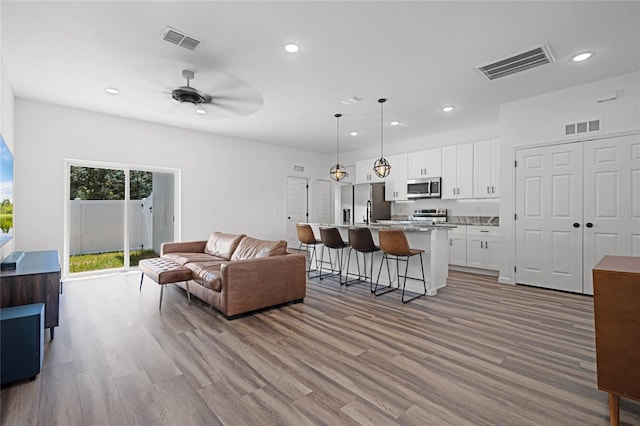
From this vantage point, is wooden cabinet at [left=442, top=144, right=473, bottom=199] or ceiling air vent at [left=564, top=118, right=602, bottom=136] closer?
ceiling air vent at [left=564, top=118, right=602, bottom=136]

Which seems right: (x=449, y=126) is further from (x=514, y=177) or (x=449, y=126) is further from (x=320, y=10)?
A: (x=320, y=10)

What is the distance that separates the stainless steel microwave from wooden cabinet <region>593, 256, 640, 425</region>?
16.5ft

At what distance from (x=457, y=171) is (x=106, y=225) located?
6796mm

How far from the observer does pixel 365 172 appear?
26.5ft

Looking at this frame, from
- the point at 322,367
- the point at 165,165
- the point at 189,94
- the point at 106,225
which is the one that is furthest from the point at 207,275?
the point at 165,165

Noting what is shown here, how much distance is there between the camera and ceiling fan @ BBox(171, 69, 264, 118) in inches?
127

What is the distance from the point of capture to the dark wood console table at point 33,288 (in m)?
2.61

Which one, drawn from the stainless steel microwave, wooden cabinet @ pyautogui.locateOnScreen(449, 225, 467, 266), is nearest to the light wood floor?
wooden cabinet @ pyautogui.locateOnScreen(449, 225, 467, 266)

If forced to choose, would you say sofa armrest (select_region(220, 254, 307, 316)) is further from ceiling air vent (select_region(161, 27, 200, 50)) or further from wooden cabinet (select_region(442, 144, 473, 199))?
wooden cabinet (select_region(442, 144, 473, 199))

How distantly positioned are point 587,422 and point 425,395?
0.84m

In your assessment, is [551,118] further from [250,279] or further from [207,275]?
[207,275]

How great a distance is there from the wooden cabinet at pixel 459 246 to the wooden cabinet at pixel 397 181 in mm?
1533

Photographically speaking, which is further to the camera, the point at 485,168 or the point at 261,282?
the point at 485,168

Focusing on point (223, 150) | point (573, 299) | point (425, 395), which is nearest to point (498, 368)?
point (425, 395)
